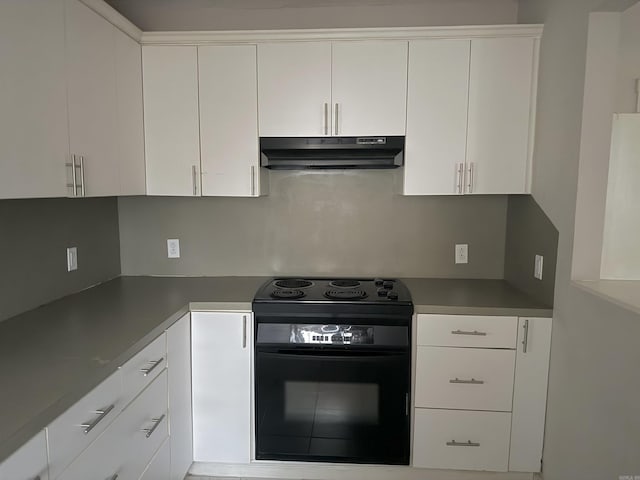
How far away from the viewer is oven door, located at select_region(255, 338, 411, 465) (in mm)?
2031

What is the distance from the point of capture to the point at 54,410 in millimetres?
1067

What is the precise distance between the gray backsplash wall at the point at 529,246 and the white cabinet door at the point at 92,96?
7.04 ft

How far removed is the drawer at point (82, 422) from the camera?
1089 millimetres

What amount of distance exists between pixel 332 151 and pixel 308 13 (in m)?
0.92

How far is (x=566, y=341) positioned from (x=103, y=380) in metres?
1.90

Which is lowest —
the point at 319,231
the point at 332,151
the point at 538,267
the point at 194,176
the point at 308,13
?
the point at 538,267

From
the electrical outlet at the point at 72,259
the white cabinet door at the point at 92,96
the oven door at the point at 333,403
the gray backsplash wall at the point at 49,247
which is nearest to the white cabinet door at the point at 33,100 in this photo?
the white cabinet door at the point at 92,96

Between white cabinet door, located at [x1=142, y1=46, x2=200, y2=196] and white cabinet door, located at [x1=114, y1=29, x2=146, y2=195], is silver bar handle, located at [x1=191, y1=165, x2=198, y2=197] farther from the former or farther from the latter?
white cabinet door, located at [x1=114, y1=29, x2=146, y2=195]

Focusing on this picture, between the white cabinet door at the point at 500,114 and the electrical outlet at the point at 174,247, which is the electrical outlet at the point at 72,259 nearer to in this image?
the electrical outlet at the point at 174,247

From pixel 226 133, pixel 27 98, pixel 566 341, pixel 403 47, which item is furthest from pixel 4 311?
pixel 566 341

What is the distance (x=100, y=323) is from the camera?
170 cm

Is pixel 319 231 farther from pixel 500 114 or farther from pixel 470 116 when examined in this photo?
pixel 500 114

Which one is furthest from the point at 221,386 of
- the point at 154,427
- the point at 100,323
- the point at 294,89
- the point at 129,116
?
the point at 294,89

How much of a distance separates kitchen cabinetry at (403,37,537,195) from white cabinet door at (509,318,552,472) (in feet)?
2.47
